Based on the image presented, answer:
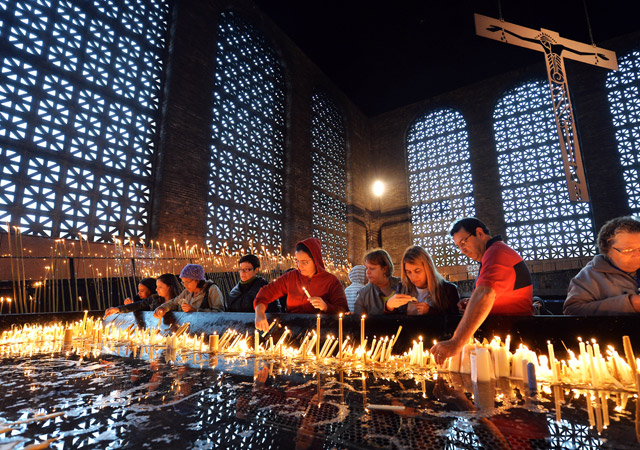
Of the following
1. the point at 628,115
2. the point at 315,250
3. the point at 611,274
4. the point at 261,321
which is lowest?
the point at 261,321

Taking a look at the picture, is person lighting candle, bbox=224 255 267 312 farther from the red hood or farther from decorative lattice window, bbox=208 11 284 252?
decorative lattice window, bbox=208 11 284 252

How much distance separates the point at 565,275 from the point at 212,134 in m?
11.4

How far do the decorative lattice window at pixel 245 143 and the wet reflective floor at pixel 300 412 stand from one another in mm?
8270

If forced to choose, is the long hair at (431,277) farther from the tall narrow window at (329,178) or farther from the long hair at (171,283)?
the tall narrow window at (329,178)

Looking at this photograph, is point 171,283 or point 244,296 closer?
point 244,296

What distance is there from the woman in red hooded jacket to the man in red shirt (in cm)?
109

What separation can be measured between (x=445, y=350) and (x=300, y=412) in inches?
30.4

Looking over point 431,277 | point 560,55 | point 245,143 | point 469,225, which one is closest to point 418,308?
point 431,277

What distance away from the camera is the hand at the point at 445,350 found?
1.48 metres

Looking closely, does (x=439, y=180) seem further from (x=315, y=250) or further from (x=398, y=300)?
(x=398, y=300)

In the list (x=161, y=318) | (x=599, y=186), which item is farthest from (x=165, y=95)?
(x=599, y=186)

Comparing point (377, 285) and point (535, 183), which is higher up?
point (535, 183)

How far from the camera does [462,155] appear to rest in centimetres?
1509

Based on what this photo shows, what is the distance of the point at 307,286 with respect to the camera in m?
3.02
